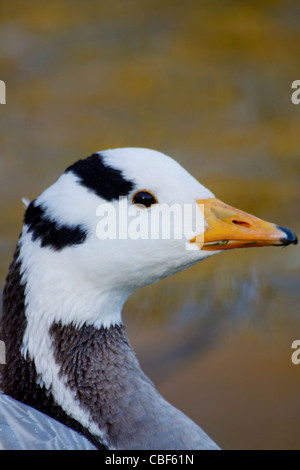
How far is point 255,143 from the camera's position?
212 inches

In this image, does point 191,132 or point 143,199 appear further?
point 191,132

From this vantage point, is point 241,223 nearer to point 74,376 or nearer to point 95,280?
point 95,280

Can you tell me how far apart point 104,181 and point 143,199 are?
4.3 inches

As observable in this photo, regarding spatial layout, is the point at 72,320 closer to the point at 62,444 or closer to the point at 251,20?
the point at 62,444

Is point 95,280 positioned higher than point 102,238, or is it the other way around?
point 102,238

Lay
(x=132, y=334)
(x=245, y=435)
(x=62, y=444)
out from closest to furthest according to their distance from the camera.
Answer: (x=62, y=444)
(x=245, y=435)
(x=132, y=334)

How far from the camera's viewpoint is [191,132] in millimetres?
5434

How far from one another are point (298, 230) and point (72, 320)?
3129 millimetres

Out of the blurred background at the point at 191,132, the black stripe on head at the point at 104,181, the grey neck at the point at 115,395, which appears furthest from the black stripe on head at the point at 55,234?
the blurred background at the point at 191,132

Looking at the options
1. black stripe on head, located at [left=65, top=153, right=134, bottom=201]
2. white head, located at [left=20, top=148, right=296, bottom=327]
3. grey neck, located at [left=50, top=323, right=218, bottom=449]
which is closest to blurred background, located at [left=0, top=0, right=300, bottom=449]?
grey neck, located at [left=50, top=323, right=218, bottom=449]

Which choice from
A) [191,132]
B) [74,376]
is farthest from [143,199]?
[191,132]

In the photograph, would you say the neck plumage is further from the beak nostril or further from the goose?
the beak nostril

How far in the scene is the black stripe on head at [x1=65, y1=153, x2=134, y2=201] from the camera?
1711 millimetres
